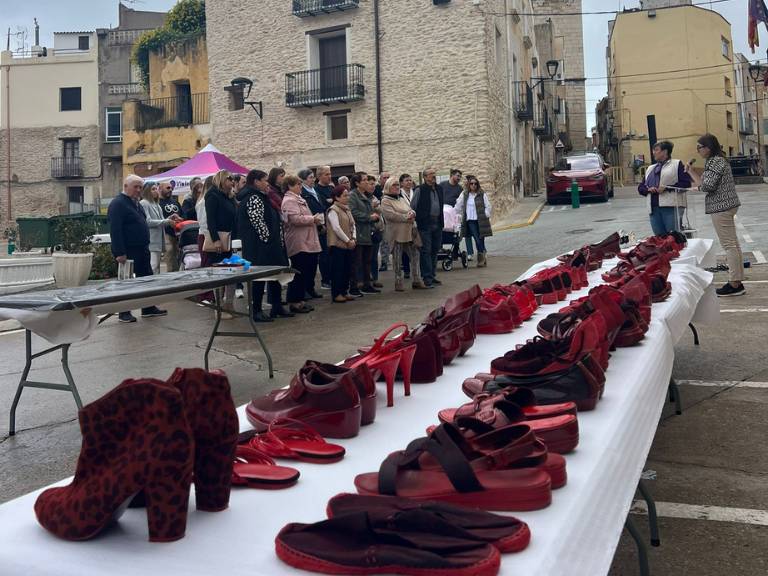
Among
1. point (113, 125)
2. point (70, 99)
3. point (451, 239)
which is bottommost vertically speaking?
point (451, 239)

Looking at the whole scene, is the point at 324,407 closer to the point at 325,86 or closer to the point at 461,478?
the point at 461,478

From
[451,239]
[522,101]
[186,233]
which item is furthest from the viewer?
[522,101]

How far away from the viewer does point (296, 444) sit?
1.79 metres

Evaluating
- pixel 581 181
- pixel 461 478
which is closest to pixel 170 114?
pixel 581 181

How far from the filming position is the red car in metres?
24.0

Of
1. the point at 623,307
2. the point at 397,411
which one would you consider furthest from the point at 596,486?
the point at 623,307

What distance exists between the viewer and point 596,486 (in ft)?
5.18

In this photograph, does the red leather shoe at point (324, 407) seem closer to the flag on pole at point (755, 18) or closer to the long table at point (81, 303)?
the long table at point (81, 303)

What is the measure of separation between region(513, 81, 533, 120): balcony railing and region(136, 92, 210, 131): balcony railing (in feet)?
40.3

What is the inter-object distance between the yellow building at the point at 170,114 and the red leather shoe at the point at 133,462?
1104 inches

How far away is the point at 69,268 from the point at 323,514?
994 cm

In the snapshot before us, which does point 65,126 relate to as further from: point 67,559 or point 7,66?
point 67,559

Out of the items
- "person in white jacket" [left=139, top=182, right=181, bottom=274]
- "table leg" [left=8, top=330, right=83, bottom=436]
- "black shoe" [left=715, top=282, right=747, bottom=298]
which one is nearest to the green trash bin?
"person in white jacket" [left=139, top=182, right=181, bottom=274]

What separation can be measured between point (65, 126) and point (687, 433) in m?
38.8
